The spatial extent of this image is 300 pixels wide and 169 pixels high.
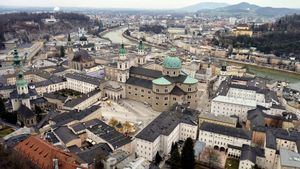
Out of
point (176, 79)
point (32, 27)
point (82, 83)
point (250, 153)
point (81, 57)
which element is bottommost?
point (250, 153)

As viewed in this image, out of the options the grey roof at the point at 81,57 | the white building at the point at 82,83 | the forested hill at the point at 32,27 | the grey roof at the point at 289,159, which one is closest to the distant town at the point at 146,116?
the grey roof at the point at 289,159

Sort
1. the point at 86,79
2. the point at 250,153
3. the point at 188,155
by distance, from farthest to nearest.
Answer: the point at 86,79, the point at 250,153, the point at 188,155

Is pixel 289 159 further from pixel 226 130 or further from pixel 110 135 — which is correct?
pixel 110 135

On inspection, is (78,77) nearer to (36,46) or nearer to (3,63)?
(3,63)

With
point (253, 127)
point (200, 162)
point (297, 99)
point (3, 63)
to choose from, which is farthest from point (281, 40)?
point (3, 63)

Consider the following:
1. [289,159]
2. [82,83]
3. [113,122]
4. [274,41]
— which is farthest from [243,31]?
[289,159]

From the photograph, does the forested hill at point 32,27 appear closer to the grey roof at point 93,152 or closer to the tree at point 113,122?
the tree at point 113,122
